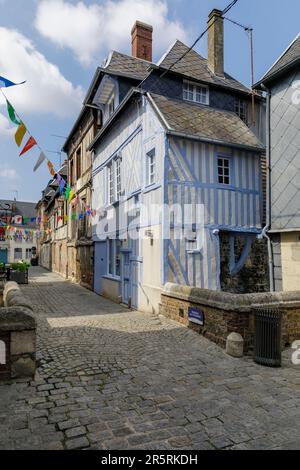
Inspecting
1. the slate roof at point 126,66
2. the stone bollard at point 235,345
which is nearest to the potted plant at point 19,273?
the slate roof at point 126,66

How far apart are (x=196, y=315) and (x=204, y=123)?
20.8ft

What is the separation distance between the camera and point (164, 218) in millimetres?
8633

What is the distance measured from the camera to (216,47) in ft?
41.6

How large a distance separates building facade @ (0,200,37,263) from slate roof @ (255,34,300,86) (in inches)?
1518

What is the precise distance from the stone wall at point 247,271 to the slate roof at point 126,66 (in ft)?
21.9

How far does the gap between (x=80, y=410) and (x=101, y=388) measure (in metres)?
0.63

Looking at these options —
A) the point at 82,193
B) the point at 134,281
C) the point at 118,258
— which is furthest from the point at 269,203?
the point at 82,193

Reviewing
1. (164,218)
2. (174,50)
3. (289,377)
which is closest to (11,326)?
(289,377)

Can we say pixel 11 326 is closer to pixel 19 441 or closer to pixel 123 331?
pixel 19 441

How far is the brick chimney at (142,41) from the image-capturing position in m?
13.7

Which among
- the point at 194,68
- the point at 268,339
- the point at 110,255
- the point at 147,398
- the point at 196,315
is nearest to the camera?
the point at 147,398

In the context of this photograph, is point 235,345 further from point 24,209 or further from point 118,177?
point 24,209

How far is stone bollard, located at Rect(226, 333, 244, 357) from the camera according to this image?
18.1ft

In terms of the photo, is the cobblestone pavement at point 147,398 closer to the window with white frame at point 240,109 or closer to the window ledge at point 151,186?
the window ledge at point 151,186
